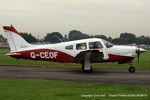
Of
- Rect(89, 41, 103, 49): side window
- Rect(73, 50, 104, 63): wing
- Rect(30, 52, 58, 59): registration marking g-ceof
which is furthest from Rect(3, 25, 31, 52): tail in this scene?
Rect(89, 41, 103, 49): side window

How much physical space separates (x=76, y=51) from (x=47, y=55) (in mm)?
2156

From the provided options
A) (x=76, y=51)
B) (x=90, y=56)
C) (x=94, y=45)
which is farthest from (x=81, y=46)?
(x=90, y=56)

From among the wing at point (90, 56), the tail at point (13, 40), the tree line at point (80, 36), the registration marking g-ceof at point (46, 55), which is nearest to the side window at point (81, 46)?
the wing at point (90, 56)

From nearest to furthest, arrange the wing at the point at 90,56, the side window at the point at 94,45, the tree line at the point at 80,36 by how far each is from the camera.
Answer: the wing at the point at 90,56
the side window at the point at 94,45
the tree line at the point at 80,36

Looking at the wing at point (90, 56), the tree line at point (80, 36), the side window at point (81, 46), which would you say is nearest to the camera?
the wing at point (90, 56)

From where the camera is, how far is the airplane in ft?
51.2

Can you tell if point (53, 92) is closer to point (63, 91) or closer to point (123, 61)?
point (63, 91)

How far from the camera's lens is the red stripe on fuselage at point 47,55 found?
53.2 ft

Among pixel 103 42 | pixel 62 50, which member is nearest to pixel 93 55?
pixel 103 42

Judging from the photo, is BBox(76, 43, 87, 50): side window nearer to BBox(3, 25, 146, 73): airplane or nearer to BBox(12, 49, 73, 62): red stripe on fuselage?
BBox(3, 25, 146, 73): airplane

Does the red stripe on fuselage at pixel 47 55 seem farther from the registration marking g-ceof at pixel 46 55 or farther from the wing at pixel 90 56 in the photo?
the wing at pixel 90 56

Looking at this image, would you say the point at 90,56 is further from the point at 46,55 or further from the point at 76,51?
the point at 46,55

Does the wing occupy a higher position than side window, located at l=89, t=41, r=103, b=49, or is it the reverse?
side window, located at l=89, t=41, r=103, b=49

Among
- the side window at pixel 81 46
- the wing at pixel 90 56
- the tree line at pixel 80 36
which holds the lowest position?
the wing at pixel 90 56
